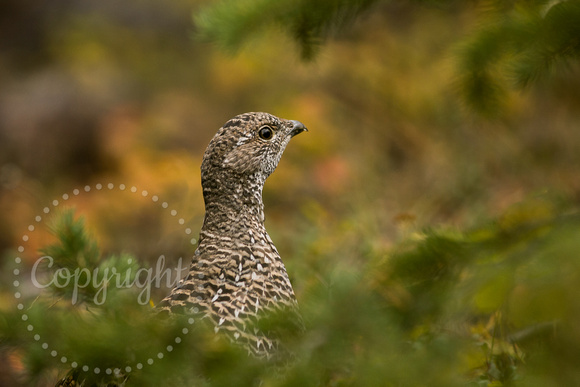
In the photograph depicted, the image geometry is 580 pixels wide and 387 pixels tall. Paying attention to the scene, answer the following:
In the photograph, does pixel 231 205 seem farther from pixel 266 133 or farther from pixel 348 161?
pixel 348 161

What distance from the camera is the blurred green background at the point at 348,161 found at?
65.3 inches

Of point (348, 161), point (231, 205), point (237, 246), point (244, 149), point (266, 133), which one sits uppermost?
point (348, 161)

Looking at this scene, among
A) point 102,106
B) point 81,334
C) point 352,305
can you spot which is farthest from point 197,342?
point 102,106

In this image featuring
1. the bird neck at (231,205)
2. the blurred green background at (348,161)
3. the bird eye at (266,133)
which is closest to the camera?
the blurred green background at (348,161)

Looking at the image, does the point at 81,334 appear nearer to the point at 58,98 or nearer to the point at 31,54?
the point at 58,98

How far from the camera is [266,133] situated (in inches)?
146

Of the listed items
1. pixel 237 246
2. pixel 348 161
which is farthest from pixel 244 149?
pixel 348 161

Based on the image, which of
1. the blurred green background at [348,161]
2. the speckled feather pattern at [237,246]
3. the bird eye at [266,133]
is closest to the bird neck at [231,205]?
the speckled feather pattern at [237,246]

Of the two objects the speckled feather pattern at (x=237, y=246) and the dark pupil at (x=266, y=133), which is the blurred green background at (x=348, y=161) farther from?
the dark pupil at (x=266, y=133)

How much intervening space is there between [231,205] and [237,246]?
9.8 inches

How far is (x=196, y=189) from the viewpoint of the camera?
8.66 m

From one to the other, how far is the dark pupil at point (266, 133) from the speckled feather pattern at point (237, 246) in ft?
0.07

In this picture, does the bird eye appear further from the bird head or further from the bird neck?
the bird neck

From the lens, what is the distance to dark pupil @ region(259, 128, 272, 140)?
3674 millimetres
